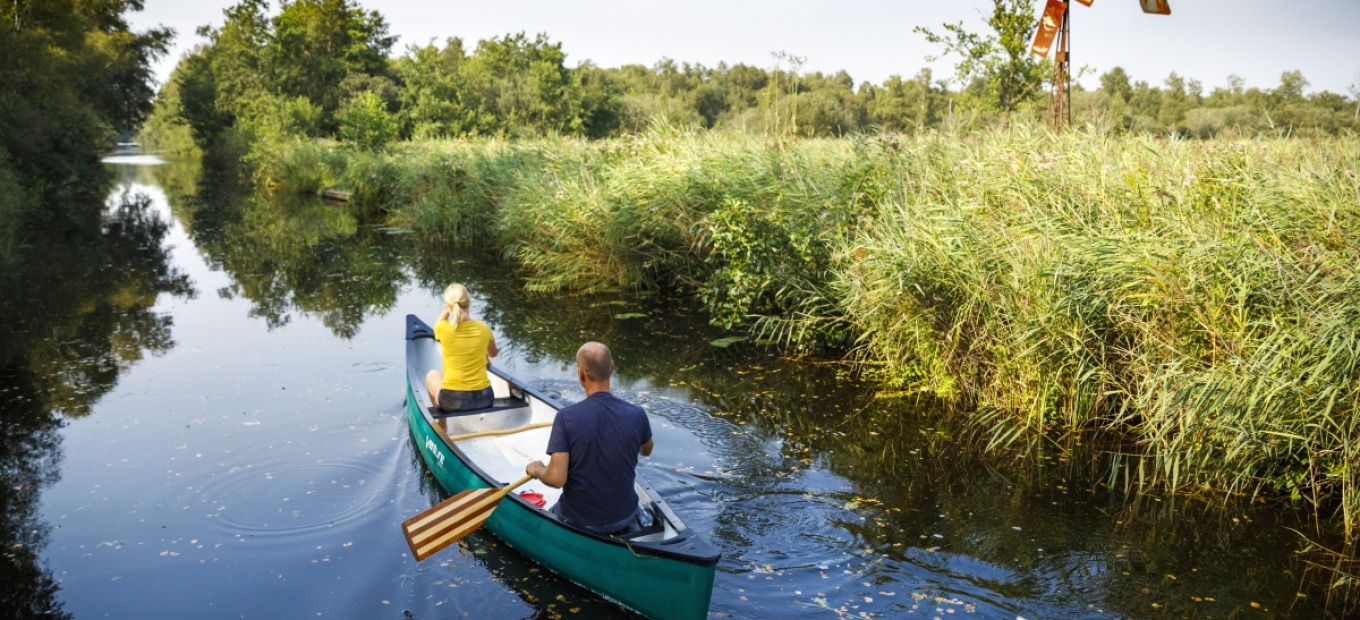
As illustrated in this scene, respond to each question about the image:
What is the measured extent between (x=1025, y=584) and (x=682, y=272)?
31.0ft

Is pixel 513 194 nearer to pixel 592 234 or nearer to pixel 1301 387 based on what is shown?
pixel 592 234

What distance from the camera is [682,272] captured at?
567 inches

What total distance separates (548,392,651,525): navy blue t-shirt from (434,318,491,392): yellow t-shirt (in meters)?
2.45

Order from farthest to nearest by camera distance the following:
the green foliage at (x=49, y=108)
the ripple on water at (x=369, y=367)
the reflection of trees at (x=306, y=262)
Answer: the green foliage at (x=49, y=108) → the reflection of trees at (x=306, y=262) → the ripple on water at (x=369, y=367)

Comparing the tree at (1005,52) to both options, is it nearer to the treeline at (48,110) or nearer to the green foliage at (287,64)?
the treeline at (48,110)

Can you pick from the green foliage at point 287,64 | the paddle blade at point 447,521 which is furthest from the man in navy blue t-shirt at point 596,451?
the green foliage at point 287,64

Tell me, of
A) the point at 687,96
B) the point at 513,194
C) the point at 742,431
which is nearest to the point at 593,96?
the point at 687,96

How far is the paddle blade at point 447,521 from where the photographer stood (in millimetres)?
5230

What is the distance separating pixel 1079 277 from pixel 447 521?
5.32 m

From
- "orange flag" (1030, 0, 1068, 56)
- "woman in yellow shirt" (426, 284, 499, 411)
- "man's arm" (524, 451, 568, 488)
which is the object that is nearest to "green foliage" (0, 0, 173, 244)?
"woman in yellow shirt" (426, 284, 499, 411)

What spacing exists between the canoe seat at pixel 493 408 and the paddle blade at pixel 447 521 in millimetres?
1902

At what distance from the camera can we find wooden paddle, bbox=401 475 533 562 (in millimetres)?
5230

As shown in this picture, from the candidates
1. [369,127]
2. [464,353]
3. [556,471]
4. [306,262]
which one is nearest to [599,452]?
[556,471]

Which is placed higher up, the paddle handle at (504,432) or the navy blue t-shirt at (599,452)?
the navy blue t-shirt at (599,452)
